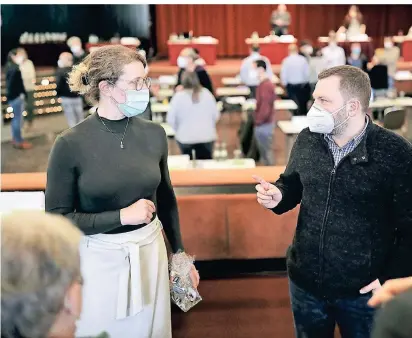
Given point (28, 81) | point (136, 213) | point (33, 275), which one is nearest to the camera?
point (33, 275)

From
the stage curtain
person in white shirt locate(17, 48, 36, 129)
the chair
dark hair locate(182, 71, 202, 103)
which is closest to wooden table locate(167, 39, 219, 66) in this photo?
the stage curtain

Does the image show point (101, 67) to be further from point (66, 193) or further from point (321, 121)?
point (321, 121)

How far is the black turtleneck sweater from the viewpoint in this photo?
6.02 feet

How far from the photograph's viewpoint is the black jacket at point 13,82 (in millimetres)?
7809

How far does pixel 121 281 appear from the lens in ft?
6.45

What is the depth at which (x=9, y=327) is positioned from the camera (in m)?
0.97

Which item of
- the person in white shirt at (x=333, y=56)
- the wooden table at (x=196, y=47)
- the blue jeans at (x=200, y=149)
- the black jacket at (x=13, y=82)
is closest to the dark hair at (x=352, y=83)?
the blue jeans at (x=200, y=149)

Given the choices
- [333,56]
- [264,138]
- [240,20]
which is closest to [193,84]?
[264,138]

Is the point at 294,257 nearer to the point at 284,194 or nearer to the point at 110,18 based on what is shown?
the point at 284,194

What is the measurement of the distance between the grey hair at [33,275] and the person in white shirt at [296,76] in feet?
26.6

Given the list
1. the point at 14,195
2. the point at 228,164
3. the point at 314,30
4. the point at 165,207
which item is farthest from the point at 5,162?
the point at 314,30

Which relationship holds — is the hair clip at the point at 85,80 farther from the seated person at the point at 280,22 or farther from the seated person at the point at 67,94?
the seated person at the point at 280,22

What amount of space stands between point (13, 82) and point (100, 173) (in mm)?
6497

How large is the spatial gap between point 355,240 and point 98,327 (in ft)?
3.00
